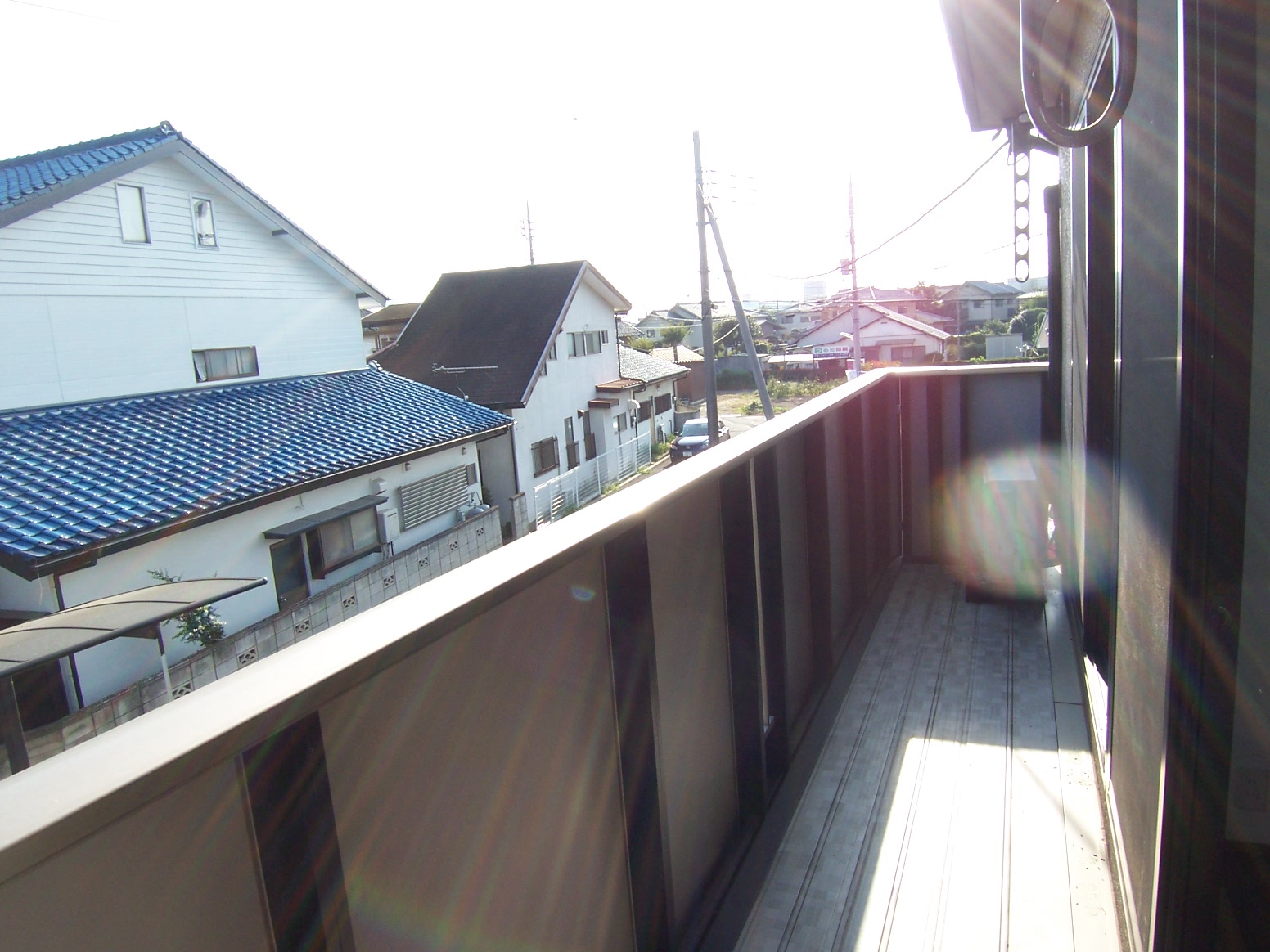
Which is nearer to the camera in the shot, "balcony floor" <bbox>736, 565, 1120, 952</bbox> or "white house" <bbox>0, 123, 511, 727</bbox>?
"balcony floor" <bbox>736, 565, 1120, 952</bbox>

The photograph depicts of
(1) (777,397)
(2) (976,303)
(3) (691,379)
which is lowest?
(1) (777,397)

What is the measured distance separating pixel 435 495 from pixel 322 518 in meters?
2.29

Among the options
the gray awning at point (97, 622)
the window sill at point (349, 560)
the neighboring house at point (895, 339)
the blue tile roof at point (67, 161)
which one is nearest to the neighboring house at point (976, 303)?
the neighboring house at point (895, 339)

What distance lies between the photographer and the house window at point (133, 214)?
28.8ft

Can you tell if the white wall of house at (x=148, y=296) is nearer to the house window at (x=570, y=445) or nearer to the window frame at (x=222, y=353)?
the window frame at (x=222, y=353)

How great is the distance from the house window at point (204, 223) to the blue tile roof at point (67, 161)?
79 centimetres

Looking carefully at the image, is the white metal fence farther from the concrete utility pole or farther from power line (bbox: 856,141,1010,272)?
power line (bbox: 856,141,1010,272)

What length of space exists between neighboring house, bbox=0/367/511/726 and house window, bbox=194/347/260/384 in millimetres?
189

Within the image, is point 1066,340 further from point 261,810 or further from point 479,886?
point 261,810

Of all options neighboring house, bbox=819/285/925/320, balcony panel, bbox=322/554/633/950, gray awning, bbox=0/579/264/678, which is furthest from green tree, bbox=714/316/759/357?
balcony panel, bbox=322/554/633/950

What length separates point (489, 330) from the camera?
53.7 ft

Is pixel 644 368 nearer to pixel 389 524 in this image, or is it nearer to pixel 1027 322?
pixel 389 524

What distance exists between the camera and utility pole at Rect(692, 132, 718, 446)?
1123 centimetres

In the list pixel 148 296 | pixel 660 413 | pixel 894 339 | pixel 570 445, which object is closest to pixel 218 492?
pixel 148 296
